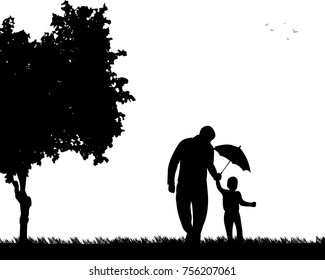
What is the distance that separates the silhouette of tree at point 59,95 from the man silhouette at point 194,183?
25.4ft

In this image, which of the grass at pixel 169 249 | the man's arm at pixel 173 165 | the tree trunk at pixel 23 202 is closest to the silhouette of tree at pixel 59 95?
the tree trunk at pixel 23 202

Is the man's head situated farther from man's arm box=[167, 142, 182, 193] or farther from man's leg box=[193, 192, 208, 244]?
man's leg box=[193, 192, 208, 244]

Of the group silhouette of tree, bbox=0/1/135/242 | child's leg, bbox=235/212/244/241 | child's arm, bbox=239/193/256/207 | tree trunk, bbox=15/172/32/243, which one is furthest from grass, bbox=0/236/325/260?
silhouette of tree, bbox=0/1/135/242

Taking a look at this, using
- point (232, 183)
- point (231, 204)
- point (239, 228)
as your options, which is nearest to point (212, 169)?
point (232, 183)

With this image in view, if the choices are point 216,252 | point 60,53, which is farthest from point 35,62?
point 216,252

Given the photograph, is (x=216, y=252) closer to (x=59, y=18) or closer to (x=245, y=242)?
(x=245, y=242)

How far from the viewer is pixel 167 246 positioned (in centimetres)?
2088

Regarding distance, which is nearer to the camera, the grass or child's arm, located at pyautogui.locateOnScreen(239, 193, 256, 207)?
the grass

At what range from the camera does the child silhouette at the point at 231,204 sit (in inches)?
858

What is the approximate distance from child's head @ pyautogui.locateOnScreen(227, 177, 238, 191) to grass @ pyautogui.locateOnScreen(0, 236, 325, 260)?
5.16 feet

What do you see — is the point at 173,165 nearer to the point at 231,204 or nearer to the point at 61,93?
the point at 231,204

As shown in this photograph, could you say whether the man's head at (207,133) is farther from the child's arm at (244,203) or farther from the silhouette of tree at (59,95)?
the silhouette of tree at (59,95)

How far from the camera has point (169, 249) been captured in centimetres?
2019

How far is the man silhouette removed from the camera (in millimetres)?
21016
